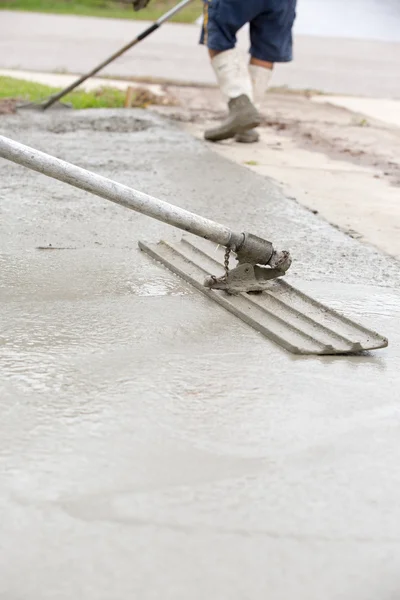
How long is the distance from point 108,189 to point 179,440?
0.92 m

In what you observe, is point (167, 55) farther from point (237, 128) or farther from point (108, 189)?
point (108, 189)

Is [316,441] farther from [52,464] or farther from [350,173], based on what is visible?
[350,173]

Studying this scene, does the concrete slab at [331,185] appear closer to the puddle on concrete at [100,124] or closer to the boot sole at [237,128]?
the boot sole at [237,128]

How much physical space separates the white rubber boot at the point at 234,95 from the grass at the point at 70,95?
1.19m

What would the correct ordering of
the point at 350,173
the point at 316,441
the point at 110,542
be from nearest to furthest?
the point at 110,542 → the point at 316,441 → the point at 350,173

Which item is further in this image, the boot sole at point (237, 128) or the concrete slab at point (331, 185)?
the boot sole at point (237, 128)

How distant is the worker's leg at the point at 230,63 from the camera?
17.0 feet

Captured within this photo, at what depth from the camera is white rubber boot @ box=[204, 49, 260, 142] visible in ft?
16.9

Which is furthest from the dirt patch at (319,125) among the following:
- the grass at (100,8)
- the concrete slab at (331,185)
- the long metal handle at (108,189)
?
the grass at (100,8)

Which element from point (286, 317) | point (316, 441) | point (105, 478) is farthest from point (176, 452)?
point (286, 317)

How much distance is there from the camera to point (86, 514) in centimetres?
153

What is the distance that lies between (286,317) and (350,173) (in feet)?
7.67

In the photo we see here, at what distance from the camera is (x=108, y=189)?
249 centimetres

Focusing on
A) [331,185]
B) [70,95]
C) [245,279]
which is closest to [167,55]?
[70,95]
